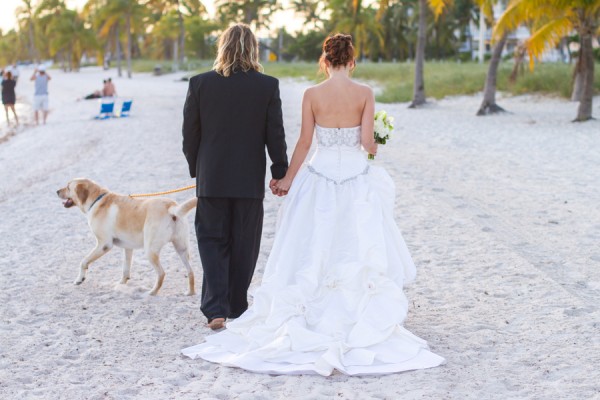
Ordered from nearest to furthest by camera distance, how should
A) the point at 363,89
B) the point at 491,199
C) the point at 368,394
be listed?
the point at 368,394
the point at 363,89
the point at 491,199

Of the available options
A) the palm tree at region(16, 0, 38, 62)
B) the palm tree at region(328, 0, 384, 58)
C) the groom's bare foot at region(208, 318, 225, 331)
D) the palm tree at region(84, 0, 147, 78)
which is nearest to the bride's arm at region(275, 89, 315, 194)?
the groom's bare foot at region(208, 318, 225, 331)

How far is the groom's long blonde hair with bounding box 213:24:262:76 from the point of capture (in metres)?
5.53

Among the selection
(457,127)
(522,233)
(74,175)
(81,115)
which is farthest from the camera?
(81,115)

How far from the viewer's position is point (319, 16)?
8888 cm

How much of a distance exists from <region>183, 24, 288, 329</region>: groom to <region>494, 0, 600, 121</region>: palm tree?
51.4ft

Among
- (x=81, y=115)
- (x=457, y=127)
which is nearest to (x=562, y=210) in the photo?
(x=457, y=127)

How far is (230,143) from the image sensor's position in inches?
221

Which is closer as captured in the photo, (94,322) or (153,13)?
(94,322)

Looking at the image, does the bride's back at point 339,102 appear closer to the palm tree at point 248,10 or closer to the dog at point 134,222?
the dog at point 134,222

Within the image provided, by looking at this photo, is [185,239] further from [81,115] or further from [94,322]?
[81,115]

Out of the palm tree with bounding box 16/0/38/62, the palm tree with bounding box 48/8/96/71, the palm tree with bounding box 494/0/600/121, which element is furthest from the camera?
the palm tree with bounding box 16/0/38/62

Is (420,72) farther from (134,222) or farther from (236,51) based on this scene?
(236,51)

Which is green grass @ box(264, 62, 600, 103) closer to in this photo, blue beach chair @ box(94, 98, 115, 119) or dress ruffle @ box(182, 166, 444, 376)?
blue beach chair @ box(94, 98, 115, 119)

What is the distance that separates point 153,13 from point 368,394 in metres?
89.6
